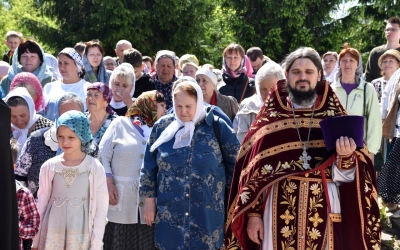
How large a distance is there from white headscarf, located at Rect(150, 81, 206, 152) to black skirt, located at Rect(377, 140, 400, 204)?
3312 mm

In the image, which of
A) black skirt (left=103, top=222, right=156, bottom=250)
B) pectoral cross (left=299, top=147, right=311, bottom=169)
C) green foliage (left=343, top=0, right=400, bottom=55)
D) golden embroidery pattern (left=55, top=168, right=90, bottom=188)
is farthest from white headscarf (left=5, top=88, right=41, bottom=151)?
green foliage (left=343, top=0, right=400, bottom=55)

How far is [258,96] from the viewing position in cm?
629

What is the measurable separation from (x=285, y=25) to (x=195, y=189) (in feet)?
60.4

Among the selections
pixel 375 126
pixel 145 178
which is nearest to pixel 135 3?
pixel 375 126

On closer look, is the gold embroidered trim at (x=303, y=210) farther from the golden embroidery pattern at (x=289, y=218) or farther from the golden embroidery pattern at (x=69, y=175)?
the golden embroidery pattern at (x=69, y=175)

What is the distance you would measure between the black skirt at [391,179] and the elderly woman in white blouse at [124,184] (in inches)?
130

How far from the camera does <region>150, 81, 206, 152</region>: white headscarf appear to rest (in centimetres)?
520

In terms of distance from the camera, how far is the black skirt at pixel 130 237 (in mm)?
5672

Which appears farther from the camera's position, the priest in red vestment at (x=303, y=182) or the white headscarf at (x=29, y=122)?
the white headscarf at (x=29, y=122)

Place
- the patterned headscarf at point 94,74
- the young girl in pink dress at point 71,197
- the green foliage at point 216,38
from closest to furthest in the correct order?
the young girl in pink dress at point 71,197 < the patterned headscarf at point 94,74 < the green foliage at point 216,38

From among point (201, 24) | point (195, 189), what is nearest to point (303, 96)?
point (195, 189)

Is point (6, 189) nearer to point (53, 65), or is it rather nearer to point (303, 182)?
point (303, 182)

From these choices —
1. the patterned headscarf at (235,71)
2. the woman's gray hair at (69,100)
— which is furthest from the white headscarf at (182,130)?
the patterned headscarf at (235,71)

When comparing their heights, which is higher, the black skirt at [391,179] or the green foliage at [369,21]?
the green foliage at [369,21]
